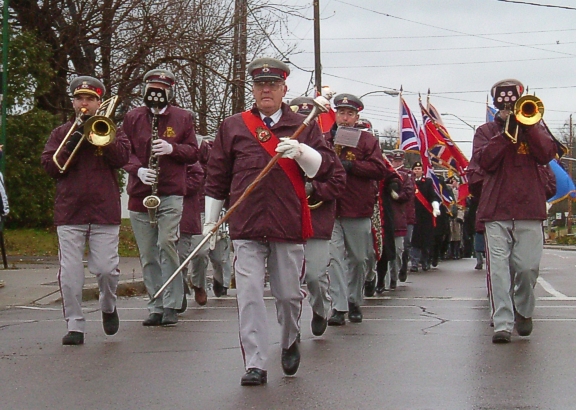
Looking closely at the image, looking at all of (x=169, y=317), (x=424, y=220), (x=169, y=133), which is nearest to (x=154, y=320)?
(x=169, y=317)

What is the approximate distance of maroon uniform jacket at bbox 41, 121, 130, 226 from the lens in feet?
28.9

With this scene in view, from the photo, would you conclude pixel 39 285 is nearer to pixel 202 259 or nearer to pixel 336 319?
pixel 202 259

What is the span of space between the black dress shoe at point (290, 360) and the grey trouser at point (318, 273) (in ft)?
6.05

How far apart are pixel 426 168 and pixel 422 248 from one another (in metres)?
1.52

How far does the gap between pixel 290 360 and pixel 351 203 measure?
→ 329 cm

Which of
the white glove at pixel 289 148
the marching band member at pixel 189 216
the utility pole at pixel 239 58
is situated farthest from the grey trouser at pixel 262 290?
the utility pole at pixel 239 58

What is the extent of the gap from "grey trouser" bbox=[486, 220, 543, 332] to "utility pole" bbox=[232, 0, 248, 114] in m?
19.2

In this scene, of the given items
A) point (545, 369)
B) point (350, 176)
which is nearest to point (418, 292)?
point (350, 176)

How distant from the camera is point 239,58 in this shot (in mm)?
27812

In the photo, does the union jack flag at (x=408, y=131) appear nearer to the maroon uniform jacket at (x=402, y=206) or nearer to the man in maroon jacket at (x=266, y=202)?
the maroon uniform jacket at (x=402, y=206)

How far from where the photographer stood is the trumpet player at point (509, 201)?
338 inches

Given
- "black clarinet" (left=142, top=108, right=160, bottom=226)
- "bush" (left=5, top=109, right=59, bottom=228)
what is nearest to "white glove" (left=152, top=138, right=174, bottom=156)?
"black clarinet" (left=142, top=108, right=160, bottom=226)

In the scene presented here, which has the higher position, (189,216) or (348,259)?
(189,216)

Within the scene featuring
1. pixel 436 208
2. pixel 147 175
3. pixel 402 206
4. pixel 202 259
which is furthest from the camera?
pixel 436 208
